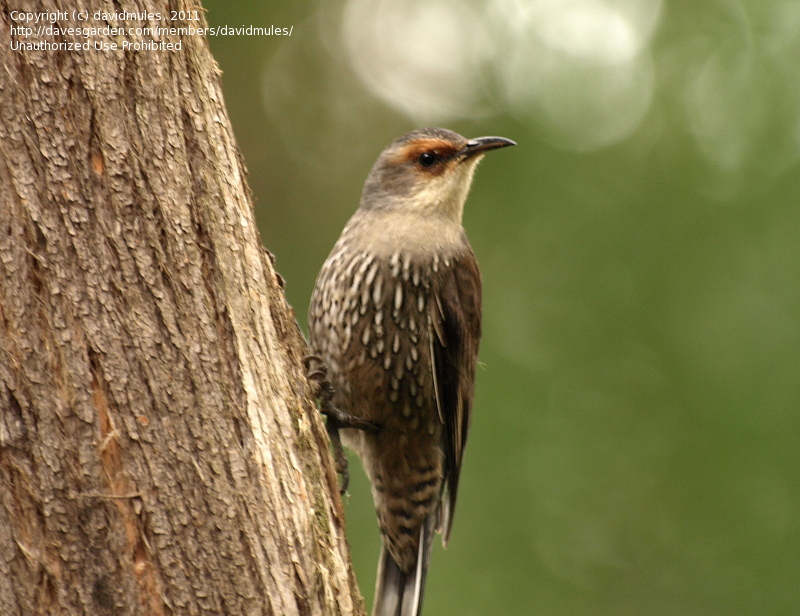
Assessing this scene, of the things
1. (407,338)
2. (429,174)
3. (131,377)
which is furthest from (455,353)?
(131,377)

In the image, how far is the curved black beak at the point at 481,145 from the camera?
373 centimetres

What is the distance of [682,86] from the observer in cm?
642

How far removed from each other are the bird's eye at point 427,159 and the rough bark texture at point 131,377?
6.11ft

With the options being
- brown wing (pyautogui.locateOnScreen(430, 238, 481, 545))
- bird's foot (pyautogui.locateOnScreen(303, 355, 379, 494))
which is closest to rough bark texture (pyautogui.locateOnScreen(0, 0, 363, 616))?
bird's foot (pyautogui.locateOnScreen(303, 355, 379, 494))

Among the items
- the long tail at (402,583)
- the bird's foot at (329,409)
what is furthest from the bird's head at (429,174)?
the long tail at (402,583)

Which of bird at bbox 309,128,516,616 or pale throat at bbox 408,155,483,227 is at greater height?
pale throat at bbox 408,155,483,227

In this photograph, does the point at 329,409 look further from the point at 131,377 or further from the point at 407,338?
the point at 131,377

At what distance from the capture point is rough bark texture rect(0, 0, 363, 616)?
1703 mm

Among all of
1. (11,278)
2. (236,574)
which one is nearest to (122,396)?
(11,278)

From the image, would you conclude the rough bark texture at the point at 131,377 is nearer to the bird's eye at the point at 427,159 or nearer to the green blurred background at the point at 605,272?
the bird's eye at the point at 427,159

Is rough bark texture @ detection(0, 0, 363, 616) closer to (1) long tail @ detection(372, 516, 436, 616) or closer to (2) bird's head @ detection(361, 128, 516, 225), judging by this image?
(1) long tail @ detection(372, 516, 436, 616)

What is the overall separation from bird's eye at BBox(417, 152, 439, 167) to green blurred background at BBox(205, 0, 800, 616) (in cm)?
209

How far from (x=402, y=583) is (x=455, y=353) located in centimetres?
103

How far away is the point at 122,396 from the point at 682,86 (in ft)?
18.7
